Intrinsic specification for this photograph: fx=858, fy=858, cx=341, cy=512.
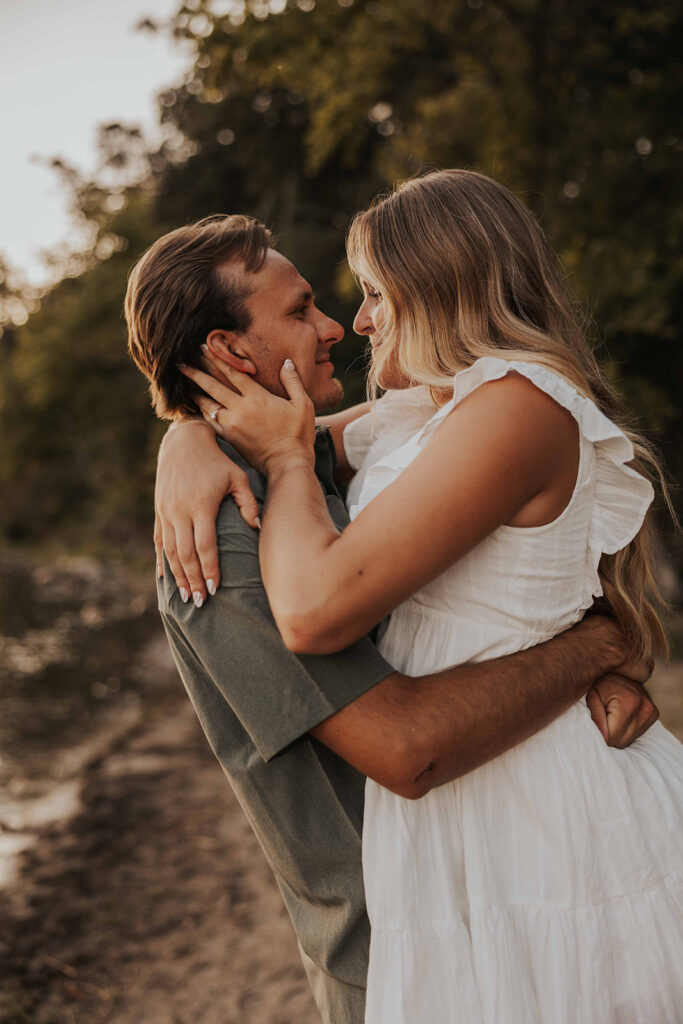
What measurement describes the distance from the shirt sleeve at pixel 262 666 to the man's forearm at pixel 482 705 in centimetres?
10

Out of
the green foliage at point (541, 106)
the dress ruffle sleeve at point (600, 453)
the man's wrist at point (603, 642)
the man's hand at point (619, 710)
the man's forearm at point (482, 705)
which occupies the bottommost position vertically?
the green foliage at point (541, 106)

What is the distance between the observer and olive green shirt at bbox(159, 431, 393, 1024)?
162 cm

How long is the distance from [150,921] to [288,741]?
422 cm

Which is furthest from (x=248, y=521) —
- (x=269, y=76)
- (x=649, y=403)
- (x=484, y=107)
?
(x=484, y=107)

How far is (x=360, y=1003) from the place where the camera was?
179cm

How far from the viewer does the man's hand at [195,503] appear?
172cm

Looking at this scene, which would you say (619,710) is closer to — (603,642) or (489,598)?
(603,642)

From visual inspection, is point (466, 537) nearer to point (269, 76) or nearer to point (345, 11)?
point (269, 76)

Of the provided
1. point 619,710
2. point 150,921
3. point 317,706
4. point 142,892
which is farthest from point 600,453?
point 142,892

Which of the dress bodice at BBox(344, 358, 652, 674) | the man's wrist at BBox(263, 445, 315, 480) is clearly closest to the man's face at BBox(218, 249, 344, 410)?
the man's wrist at BBox(263, 445, 315, 480)

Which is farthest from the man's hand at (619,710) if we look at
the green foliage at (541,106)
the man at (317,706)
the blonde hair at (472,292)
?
the green foliage at (541,106)

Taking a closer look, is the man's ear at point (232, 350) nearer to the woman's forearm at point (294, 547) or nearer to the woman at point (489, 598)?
the woman at point (489, 598)

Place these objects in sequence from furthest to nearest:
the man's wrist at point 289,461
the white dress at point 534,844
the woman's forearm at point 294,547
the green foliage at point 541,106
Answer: the green foliage at point 541,106 < the man's wrist at point 289,461 < the white dress at point 534,844 < the woman's forearm at point 294,547

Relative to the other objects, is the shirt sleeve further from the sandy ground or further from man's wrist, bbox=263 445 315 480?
the sandy ground
